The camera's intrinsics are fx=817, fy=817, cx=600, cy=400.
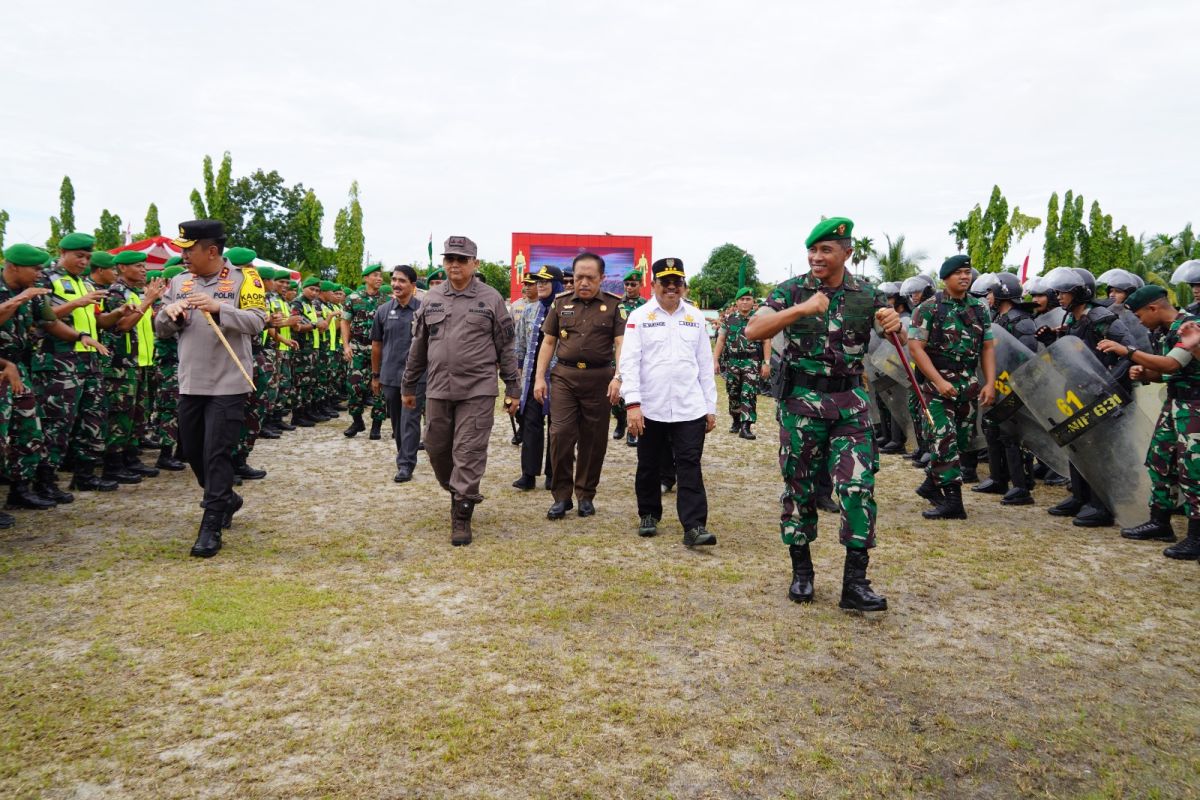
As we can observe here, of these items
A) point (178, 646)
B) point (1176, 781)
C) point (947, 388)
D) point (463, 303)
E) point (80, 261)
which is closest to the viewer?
point (1176, 781)

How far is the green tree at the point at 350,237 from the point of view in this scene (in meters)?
51.2

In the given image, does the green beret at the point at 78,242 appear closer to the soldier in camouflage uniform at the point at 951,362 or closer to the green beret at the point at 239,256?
the green beret at the point at 239,256

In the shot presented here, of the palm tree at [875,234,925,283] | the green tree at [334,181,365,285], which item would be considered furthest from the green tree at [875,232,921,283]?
the green tree at [334,181,365,285]

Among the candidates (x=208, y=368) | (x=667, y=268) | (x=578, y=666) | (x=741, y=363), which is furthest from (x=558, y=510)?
(x=741, y=363)

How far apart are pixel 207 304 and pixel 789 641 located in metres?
4.01

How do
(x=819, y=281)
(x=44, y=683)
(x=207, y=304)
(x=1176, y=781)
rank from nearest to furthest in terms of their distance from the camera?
(x=1176, y=781) < (x=44, y=683) < (x=819, y=281) < (x=207, y=304)

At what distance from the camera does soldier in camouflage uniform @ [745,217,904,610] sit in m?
4.34

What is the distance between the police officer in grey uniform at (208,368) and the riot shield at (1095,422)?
5835 millimetres

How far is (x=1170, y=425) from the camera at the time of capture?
18.5 feet

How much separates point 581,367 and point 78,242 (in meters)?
4.45

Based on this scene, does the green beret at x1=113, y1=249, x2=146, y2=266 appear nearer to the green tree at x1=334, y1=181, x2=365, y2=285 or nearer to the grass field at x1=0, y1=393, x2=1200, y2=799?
the grass field at x1=0, y1=393, x2=1200, y2=799

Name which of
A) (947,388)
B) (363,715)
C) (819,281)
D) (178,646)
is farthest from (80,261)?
(947,388)

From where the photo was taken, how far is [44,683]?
3381mm

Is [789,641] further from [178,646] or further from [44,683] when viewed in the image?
A: [44,683]
